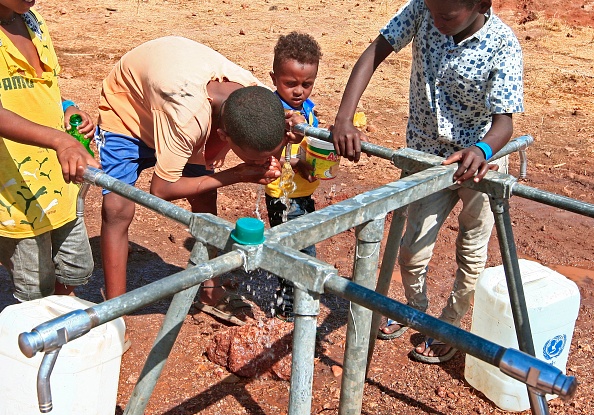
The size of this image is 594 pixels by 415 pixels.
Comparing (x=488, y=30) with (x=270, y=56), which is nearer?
(x=488, y=30)

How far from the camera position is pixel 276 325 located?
11.6 ft

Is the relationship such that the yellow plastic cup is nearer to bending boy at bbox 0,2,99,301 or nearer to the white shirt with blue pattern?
the white shirt with blue pattern

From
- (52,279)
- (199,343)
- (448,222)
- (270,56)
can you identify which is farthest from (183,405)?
(270,56)

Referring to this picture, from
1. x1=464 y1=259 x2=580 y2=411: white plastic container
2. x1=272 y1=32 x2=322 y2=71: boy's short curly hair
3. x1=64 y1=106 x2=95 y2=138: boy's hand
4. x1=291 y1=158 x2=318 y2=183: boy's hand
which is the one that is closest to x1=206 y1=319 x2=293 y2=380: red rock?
x1=291 y1=158 x2=318 y2=183: boy's hand

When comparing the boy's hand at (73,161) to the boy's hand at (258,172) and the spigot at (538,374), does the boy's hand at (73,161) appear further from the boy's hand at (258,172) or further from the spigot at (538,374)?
the spigot at (538,374)

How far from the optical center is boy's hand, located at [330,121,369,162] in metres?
2.80

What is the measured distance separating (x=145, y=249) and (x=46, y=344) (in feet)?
9.84

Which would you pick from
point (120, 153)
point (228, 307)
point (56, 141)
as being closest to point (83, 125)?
point (120, 153)

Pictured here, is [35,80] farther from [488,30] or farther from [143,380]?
[488,30]

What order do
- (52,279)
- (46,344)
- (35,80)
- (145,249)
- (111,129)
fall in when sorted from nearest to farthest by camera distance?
1. (46,344)
2. (35,80)
3. (52,279)
4. (111,129)
5. (145,249)

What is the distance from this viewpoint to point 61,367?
7.79 feet

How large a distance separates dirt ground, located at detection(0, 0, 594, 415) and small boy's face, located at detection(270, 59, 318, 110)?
1.08 metres

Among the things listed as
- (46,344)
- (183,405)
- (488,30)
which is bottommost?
(183,405)

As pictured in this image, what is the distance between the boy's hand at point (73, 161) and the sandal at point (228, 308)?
1.60m
